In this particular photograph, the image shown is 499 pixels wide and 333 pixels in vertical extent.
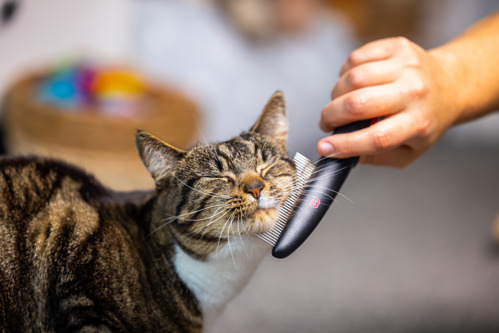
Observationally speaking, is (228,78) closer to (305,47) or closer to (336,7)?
(305,47)

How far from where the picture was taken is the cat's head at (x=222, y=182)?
715mm

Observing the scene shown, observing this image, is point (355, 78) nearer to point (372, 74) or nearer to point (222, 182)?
point (372, 74)

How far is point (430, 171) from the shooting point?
2.47 meters

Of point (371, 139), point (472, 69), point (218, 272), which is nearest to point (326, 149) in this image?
point (371, 139)

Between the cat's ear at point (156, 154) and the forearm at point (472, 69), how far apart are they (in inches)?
19.2

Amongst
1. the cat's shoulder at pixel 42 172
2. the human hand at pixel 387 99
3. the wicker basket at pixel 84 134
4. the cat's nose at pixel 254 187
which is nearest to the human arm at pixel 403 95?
the human hand at pixel 387 99

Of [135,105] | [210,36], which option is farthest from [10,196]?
[210,36]

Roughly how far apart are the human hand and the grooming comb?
18 mm

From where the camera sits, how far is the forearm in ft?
2.87

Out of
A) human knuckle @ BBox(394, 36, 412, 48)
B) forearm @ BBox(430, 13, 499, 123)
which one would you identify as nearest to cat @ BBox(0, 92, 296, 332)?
human knuckle @ BBox(394, 36, 412, 48)

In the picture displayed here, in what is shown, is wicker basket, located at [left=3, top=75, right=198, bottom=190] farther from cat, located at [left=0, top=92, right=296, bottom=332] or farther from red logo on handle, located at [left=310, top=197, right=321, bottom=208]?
red logo on handle, located at [left=310, top=197, right=321, bottom=208]

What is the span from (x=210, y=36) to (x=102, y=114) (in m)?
0.86

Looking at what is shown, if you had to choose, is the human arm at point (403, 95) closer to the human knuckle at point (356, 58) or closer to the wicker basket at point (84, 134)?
the human knuckle at point (356, 58)

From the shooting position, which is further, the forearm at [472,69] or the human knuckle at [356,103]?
the forearm at [472,69]
